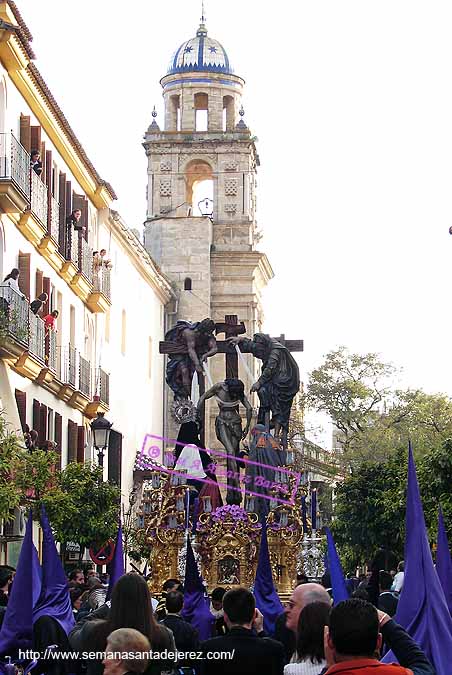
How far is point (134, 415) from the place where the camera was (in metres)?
52.8

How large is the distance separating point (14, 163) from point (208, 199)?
33.3m

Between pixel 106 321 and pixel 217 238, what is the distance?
16397 millimetres

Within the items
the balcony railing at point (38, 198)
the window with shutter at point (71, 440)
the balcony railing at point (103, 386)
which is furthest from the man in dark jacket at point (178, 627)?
the balcony railing at point (103, 386)

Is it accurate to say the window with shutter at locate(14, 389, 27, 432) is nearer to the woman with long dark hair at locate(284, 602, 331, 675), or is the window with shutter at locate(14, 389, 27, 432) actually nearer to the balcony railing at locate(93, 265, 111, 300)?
the balcony railing at locate(93, 265, 111, 300)

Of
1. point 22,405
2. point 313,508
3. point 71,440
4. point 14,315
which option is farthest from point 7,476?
point 71,440

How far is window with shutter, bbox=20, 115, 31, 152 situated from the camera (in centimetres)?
3306

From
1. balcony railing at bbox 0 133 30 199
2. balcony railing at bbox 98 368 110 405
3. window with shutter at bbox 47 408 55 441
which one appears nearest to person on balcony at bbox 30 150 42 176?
balcony railing at bbox 0 133 30 199

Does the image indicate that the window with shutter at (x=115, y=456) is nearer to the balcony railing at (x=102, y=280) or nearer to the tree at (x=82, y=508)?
the balcony railing at (x=102, y=280)

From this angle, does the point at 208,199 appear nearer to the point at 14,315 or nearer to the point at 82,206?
the point at 82,206

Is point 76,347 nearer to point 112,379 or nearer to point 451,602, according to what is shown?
point 112,379

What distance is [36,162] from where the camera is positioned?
33375mm

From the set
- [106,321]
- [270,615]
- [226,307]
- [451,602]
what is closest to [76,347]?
[106,321]

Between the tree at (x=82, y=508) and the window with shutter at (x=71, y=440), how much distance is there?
8938mm

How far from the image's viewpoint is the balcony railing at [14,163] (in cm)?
3038
